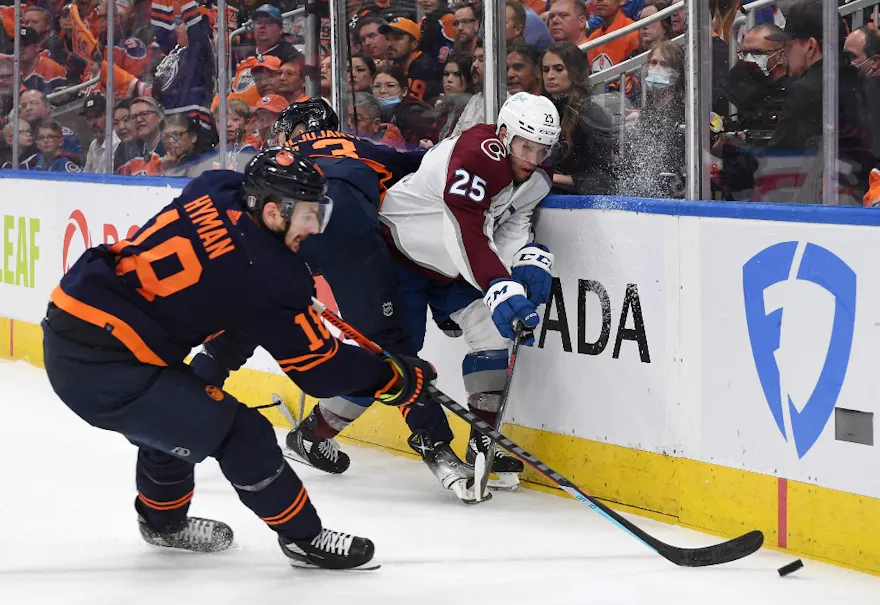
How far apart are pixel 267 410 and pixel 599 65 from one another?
1831 millimetres

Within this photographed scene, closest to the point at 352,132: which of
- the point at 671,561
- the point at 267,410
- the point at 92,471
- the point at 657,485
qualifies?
the point at 267,410

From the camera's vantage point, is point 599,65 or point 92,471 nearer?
point 599,65

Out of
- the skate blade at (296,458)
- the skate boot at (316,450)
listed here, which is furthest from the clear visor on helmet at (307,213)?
the skate blade at (296,458)

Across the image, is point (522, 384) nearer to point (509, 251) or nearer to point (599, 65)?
point (509, 251)

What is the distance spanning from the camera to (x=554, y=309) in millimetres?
3682

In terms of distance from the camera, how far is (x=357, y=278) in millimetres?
3645

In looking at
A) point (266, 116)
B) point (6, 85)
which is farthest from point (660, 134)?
point (6, 85)

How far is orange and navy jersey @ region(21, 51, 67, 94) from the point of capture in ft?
19.9

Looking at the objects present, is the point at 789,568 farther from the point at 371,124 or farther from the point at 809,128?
the point at 371,124

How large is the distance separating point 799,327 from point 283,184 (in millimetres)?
1243

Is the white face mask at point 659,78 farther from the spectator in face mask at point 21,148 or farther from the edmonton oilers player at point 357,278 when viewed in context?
the spectator in face mask at point 21,148

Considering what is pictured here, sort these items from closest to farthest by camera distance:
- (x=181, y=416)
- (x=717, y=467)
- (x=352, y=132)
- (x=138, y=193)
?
(x=181, y=416) < (x=717, y=467) < (x=352, y=132) < (x=138, y=193)

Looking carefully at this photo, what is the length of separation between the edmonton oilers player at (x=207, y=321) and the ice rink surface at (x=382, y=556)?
28cm

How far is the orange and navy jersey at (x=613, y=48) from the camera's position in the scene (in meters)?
3.53
